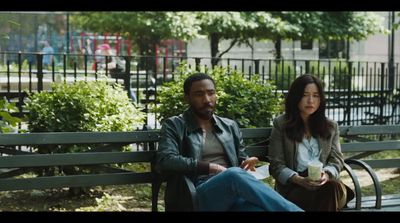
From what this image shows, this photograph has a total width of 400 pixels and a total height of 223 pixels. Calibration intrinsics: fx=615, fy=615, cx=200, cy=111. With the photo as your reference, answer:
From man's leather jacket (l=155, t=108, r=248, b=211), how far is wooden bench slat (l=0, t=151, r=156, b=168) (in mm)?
354

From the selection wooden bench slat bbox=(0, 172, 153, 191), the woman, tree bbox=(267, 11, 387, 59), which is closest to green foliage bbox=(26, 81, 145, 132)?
wooden bench slat bbox=(0, 172, 153, 191)

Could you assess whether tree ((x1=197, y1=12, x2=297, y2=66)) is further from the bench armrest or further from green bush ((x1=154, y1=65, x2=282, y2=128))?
the bench armrest

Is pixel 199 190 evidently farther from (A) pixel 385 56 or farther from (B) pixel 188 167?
(A) pixel 385 56

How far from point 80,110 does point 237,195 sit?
→ 280 cm

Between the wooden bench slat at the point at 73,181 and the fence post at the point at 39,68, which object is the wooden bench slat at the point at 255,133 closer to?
the wooden bench slat at the point at 73,181

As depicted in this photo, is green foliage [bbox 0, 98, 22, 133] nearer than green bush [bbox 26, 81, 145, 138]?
Yes

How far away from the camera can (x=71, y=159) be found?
4.62m

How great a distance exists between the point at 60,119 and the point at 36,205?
0.91 metres

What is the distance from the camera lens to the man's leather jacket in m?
4.29

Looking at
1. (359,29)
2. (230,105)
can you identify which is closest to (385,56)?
(359,29)

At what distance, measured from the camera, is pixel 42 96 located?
6473 mm

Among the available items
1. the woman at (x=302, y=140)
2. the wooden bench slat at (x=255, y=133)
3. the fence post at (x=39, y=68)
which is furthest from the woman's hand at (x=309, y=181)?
the fence post at (x=39, y=68)

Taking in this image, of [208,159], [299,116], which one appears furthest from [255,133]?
[208,159]

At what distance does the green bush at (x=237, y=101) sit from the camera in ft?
22.4
